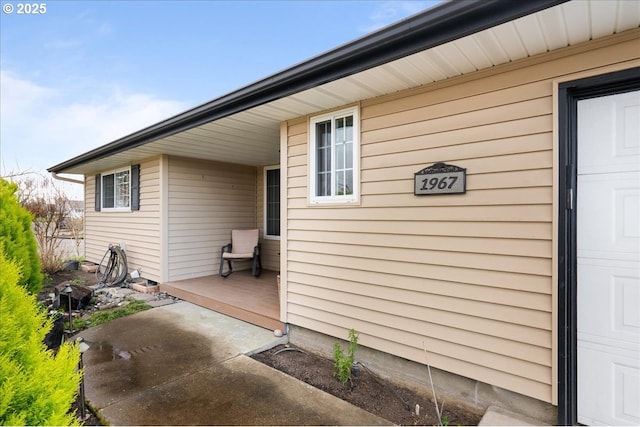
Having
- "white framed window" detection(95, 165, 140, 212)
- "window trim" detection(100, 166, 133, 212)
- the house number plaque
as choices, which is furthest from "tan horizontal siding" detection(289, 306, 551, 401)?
"window trim" detection(100, 166, 133, 212)

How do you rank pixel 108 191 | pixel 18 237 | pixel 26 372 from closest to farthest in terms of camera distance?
pixel 26 372, pixel 18 237, pixel 108 191

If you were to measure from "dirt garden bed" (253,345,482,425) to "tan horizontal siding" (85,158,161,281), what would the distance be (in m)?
3.52

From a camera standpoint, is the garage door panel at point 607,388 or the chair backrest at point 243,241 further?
the chair backrest at point 243,241

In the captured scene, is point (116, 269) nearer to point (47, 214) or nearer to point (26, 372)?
point (47, 214)

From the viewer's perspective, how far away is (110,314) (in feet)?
14.1

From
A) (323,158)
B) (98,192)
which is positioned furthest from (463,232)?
(98,192)

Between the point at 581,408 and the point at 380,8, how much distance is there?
5.14m

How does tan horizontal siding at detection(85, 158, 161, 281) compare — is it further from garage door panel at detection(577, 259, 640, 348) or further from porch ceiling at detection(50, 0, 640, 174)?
garage door panel at detection(577, 259, 640, 348)

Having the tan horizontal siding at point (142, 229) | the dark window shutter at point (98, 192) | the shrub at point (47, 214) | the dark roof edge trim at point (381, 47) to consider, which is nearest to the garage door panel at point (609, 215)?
the dark roof edge trim at point (381, 47)

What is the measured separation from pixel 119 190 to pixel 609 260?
7842mm

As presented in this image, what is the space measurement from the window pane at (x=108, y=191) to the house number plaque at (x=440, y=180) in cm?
696

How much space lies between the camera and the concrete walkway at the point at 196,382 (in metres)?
2.18

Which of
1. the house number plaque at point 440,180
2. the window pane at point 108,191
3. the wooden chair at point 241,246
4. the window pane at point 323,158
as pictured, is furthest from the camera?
the window pane at point 108,191

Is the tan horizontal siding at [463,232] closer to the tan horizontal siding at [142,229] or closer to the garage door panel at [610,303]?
the garage door panel at [610,303]
